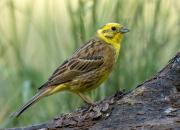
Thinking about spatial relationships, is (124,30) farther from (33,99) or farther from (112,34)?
(33,99)

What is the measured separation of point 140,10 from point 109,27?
398mm

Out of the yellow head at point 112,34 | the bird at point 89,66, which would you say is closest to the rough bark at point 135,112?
the bird at point 89,66

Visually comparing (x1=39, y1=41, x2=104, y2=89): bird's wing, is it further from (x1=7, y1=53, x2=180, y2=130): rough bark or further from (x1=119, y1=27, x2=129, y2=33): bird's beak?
(x1=7, y1=53, x2=180, y2=130): rough bark

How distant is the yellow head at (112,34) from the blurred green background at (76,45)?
6cm

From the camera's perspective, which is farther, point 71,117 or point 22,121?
point 22,121

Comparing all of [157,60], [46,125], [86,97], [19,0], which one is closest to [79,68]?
[86,97]

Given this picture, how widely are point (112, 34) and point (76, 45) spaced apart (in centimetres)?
39

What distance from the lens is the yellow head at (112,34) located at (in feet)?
20.8

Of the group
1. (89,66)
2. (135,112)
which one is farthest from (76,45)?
(135,112)

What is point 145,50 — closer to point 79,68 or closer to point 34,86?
point 79,68

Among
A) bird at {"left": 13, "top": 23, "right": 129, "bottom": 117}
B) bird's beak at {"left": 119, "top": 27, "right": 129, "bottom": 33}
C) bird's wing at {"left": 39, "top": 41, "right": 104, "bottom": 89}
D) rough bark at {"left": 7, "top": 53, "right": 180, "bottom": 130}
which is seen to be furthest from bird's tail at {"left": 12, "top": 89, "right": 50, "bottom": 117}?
bird's beak at {"left": 119, "top": 27, "right": 129, "bottom": 33}

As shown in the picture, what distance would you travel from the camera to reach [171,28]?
6352 millimetres

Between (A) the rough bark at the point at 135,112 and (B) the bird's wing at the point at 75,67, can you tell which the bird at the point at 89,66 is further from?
(A) the rough bark at the point at 135,112

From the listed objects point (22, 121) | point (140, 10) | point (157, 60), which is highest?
point (140, 10)
